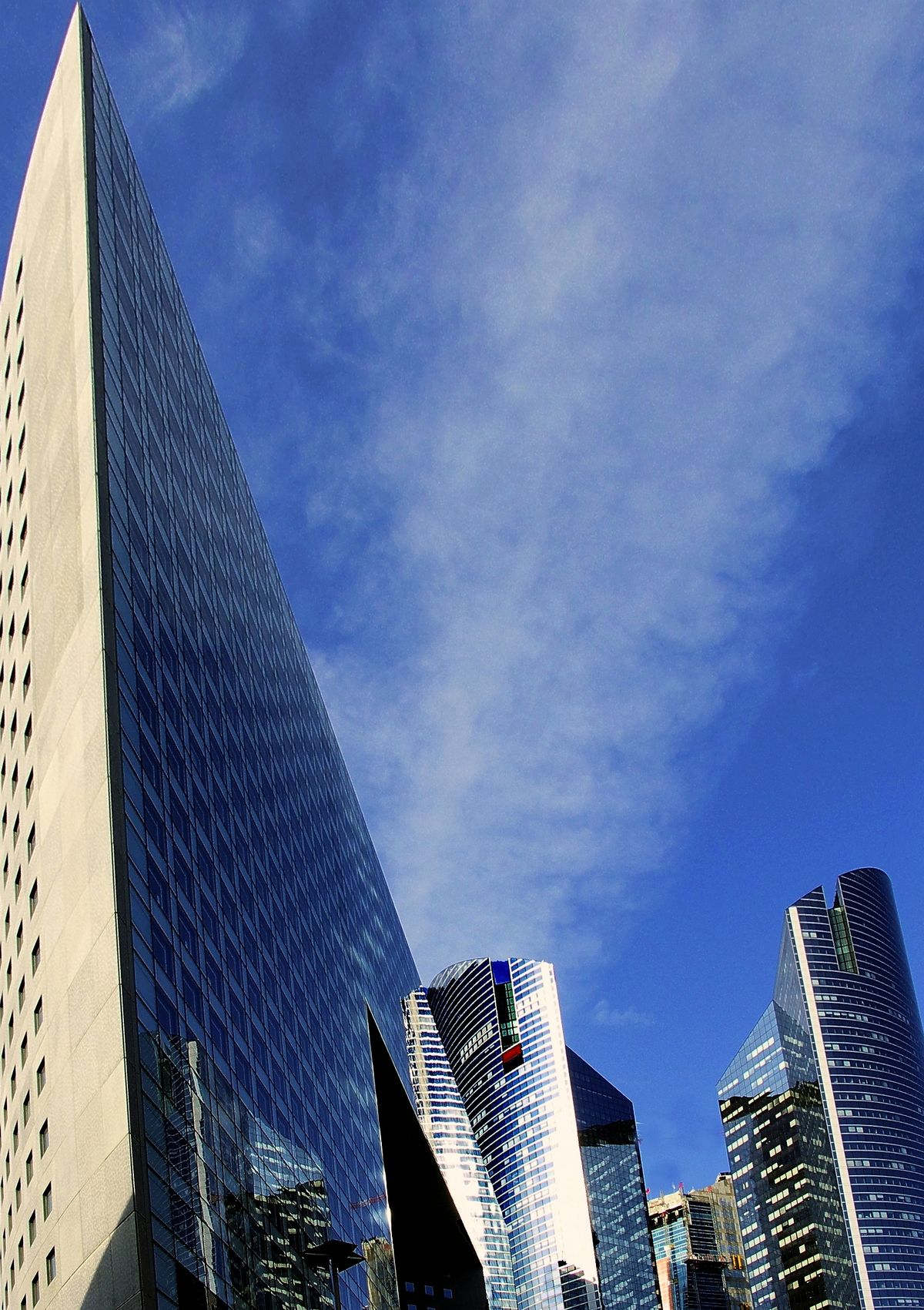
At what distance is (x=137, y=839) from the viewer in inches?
1758

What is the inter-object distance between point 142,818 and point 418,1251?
282 feet

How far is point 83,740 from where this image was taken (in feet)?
148

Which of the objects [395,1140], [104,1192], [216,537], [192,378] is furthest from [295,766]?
[104,1192]

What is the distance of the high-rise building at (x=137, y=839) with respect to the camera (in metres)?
40.8

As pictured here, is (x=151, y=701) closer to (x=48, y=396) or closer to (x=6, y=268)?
(x=48, y=396)

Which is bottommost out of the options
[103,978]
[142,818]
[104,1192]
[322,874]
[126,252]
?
[104,1192]

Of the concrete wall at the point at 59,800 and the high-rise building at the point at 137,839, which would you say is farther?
the high-rise building at the point at 137,839

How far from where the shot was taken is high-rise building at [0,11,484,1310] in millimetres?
40750

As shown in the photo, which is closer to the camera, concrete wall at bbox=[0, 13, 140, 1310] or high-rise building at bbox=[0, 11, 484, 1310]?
concrete wall at bbox=[0, 13, 140, 1310]

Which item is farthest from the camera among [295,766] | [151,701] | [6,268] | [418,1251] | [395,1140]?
[418,1251]

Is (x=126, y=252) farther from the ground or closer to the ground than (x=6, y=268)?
closer to the ground

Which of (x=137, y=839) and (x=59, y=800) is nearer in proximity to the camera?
(x=137, y=839)

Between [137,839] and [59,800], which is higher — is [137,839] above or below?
below

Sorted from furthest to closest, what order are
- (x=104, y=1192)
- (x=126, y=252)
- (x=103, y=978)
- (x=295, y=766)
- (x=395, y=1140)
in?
(x=395, y=1140), (x=295, y=766), (x=126, y=252), (x=103, y=978), (x=104, y=1192)
